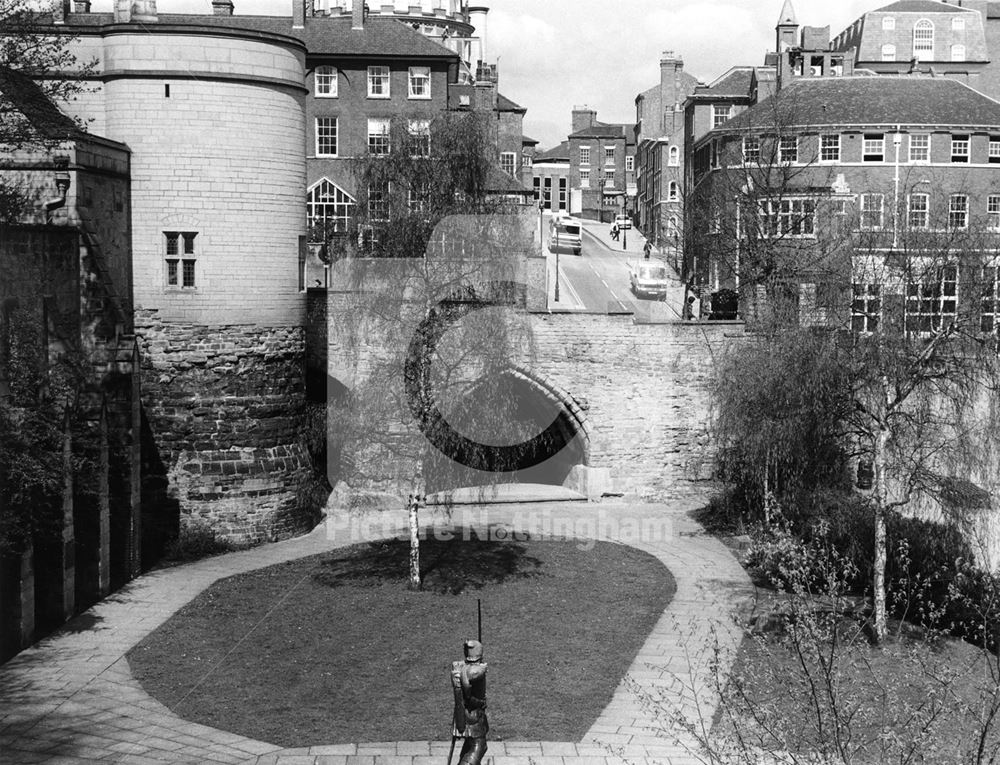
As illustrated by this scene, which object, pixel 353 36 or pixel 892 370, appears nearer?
pixel 892 370

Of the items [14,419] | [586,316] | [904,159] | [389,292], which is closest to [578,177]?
[904,159]

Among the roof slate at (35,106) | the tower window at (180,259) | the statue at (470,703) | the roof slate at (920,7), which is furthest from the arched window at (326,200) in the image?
the statue at (470,703)

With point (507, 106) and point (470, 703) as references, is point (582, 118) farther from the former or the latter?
point (470, 703)

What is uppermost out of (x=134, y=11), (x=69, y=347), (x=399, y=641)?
(x=134, y=11)

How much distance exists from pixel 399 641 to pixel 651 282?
22987 millimetres

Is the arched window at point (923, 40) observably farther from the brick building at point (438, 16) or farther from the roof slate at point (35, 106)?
the roof slate at point (35, 106)

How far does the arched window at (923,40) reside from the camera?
6134cm

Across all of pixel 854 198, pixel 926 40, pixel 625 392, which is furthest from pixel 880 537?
pixel 926 40

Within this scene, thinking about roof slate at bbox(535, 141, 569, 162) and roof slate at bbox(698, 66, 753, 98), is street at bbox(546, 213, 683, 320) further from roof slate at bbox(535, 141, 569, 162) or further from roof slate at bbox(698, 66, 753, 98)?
roof slate at bbox(535, 141, 569, 162)

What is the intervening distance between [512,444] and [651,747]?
373 inches

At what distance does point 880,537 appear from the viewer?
18344 mm

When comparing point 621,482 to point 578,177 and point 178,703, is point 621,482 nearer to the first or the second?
point 178,703

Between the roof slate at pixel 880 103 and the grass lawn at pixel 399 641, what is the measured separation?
2947cm

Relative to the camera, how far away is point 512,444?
74.0ft
